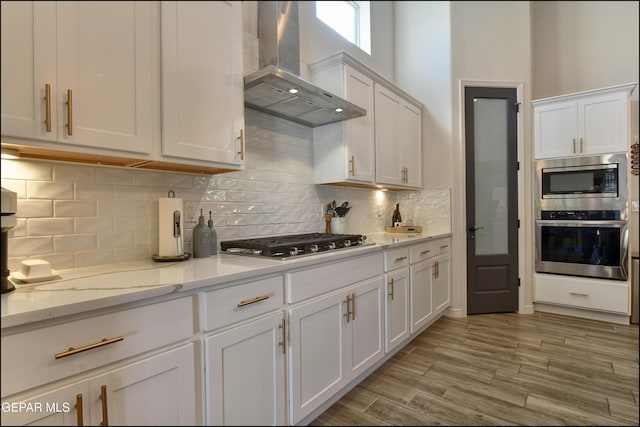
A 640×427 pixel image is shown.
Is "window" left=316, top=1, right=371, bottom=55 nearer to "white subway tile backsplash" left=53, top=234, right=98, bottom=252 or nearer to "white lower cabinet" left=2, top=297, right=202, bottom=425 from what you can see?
"white subway tile backsplash" left=53, top=234, right=98, bottom=252

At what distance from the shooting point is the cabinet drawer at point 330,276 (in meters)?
1.52

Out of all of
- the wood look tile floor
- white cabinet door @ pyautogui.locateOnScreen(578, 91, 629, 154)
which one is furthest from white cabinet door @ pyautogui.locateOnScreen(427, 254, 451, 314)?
white cabinet door @ pyautogui.locateOnScreen(578, 91, 629, 154)

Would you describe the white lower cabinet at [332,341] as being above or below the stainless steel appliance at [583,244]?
below

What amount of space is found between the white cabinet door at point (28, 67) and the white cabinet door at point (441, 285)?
114 inches

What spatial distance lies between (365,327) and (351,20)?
3.09 metres

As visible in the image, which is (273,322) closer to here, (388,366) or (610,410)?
(388,366)

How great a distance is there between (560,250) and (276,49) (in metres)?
3.37

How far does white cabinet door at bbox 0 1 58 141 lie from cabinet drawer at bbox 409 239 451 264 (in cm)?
231

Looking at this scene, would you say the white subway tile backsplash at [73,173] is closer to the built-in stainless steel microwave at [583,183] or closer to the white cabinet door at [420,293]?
the white cabinet door at [420,293]

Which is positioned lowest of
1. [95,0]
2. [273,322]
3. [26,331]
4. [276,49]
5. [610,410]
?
[610,410]

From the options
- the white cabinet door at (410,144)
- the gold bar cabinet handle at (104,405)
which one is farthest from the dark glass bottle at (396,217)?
the gold bar cabinet handle at (104,405)

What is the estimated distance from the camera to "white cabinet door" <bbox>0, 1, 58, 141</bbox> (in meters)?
1.00

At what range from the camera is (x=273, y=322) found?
142 cm

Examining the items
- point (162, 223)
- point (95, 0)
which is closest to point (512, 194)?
point (162, 223)
